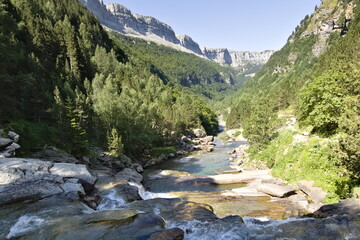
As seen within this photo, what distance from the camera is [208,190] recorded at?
29312 millimetres

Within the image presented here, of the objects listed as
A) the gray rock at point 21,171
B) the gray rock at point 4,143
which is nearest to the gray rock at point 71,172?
the gray rock at point 21,171

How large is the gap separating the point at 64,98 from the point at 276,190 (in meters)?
49.8

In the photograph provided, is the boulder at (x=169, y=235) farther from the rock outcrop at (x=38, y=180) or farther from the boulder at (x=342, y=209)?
the boulder at (x=342, y=209)

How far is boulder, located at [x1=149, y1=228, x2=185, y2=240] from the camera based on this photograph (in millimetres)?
11406

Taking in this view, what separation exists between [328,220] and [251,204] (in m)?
9.64

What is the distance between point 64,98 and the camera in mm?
53406

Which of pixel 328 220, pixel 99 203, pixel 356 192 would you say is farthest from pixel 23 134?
pixel 356 192

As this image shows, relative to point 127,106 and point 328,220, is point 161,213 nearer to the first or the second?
point 328,220

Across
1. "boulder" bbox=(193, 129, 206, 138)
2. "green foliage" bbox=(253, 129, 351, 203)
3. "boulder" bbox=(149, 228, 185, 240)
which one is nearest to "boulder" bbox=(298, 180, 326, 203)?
"green foliage" bbox=(253, 129, 351, 203)

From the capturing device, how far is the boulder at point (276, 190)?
2333cm

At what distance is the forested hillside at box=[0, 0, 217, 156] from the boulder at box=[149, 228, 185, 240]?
80.5ft

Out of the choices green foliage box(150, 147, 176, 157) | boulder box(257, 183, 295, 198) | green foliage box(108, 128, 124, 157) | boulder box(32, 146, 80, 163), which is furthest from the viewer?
green foliage box(150, 147, 176, 157)

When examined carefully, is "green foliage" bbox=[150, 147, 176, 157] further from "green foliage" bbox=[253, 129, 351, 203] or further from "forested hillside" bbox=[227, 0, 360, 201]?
"green foliage" bbox=[253, 129, 351, 203]

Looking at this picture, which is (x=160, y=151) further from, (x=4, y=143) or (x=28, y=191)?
(x=28, y=191)
